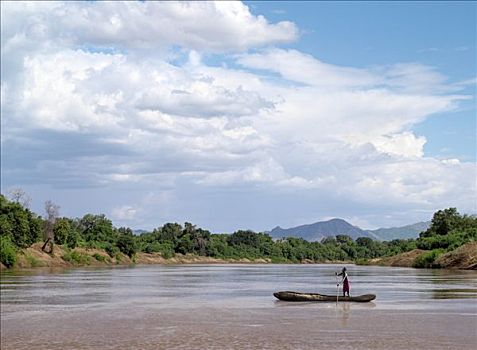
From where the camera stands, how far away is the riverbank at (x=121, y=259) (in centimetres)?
9919

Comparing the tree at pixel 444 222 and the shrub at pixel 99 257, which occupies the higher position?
the tree at pixel 444 222

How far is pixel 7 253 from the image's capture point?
91.9 metres

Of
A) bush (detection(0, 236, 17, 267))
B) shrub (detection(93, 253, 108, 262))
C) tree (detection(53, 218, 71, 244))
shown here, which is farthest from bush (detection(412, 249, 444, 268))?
tree (detection(53, 218, 71, 244))

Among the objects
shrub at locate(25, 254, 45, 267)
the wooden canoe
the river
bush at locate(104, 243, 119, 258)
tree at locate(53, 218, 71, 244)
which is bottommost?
the river

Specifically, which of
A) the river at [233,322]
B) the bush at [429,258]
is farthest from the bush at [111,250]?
the river at [233,322]

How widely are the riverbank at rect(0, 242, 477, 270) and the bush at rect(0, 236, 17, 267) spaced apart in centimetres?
105

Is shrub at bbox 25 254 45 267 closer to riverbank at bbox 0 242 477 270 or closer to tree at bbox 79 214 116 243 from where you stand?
riverbank at bbox 0 242 477 270

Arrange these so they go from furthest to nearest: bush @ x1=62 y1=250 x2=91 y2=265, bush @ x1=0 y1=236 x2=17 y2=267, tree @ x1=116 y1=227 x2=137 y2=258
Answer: tree @ x1=116 y1=227 x2=137 y2=258 < bush @ x1=62 y1=250 x2=91 y2=265 < bush @ x1=0 y1=236 x2=17 y2=267

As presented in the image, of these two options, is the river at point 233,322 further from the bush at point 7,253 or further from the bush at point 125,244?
the bush at point 125,244

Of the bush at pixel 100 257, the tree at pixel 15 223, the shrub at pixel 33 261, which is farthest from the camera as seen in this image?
the bush at pixel 100 257

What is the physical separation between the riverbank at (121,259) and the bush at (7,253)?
1.05 meters

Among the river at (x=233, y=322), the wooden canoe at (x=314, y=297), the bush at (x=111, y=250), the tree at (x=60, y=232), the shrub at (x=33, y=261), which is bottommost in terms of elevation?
the river at (x=233, y=322)

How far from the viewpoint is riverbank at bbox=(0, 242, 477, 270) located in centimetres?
9919

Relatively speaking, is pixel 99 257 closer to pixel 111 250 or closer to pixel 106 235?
pixel 111 250
